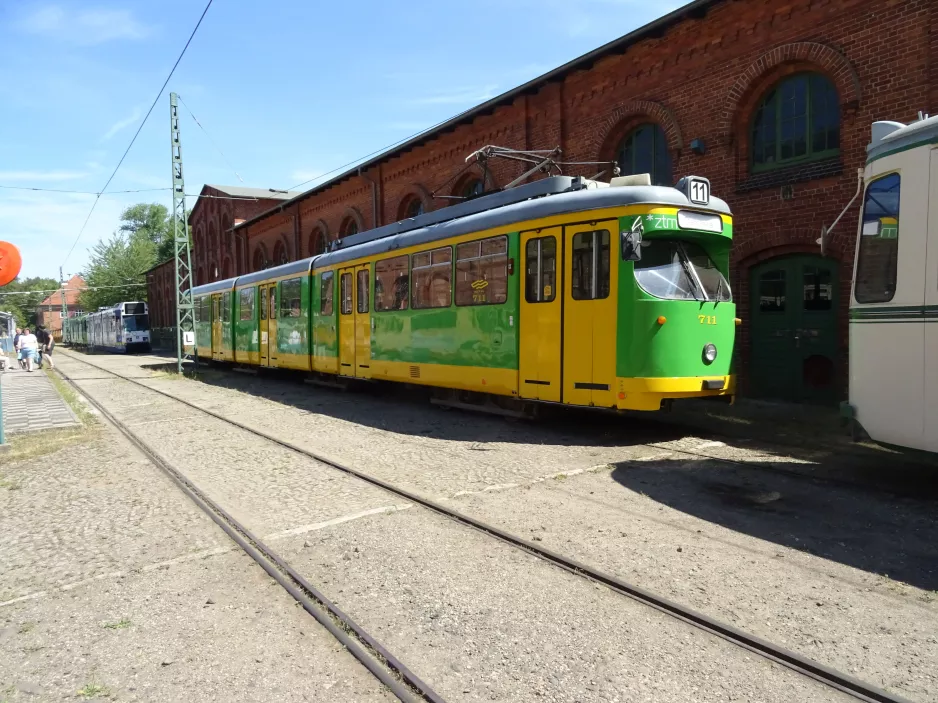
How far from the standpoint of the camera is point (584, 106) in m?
15.2

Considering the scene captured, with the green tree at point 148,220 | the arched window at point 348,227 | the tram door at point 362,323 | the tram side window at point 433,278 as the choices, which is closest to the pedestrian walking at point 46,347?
the arched window at point 348,227

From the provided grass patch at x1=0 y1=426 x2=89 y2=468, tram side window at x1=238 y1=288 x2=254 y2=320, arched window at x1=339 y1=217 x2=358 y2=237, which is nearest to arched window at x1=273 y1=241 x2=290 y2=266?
arched window at x1=339 y1=217 x2=358 y2=237

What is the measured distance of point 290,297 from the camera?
17.1m

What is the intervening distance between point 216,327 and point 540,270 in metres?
17.4

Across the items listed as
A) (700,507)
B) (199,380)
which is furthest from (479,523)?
(199,380)

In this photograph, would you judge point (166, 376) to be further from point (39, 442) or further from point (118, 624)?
point (118, 624)

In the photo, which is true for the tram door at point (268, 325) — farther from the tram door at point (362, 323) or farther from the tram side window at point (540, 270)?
the tram side window at point (540, 270)

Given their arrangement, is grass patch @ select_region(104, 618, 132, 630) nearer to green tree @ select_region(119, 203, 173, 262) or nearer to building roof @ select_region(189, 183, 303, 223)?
building roof @ select_region(189, 183, 303, 223)

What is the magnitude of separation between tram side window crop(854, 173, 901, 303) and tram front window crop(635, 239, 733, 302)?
2262 millimetres

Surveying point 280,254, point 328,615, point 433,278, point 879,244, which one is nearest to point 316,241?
point 280,254

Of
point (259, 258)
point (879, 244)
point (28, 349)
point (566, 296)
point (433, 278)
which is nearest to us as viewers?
point (879, 244)

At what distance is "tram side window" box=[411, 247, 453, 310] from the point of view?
1081 cm

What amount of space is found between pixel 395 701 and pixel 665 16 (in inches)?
506

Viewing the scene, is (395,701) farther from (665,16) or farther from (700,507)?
(665,16)
